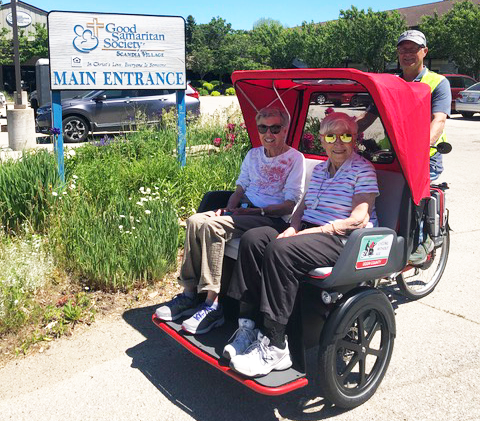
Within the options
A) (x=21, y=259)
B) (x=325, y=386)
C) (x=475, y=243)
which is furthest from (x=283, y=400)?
(x=475, y=243)

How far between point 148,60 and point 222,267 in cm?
430

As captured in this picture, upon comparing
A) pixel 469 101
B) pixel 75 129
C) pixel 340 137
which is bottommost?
pixel 75 129

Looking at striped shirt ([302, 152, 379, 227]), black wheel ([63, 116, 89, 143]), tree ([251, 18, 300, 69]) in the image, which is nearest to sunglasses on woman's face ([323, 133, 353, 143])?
striped shirt ([302, 152, 379, 227])

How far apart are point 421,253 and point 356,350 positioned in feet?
4.62

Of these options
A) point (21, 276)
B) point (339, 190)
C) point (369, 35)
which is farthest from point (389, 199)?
point (369, 35)

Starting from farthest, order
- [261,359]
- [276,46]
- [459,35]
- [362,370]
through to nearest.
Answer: [276,46] < [459,35] < [362,370] < [261,359]

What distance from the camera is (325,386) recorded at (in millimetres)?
3170

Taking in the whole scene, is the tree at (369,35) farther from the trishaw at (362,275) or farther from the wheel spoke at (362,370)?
the wheel spoke at (362,370)

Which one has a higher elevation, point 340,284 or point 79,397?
point 340,284

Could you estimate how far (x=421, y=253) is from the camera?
4453mm

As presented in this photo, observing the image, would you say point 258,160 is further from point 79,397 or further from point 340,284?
point 79,397

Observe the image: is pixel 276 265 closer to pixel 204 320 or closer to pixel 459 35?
pixel 204 320

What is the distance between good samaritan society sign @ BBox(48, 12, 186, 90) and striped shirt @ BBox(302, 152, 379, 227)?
4122 mm

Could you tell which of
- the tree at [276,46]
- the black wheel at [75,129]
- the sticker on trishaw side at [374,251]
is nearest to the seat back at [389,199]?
the sticker on trishaw side at [374,251]
